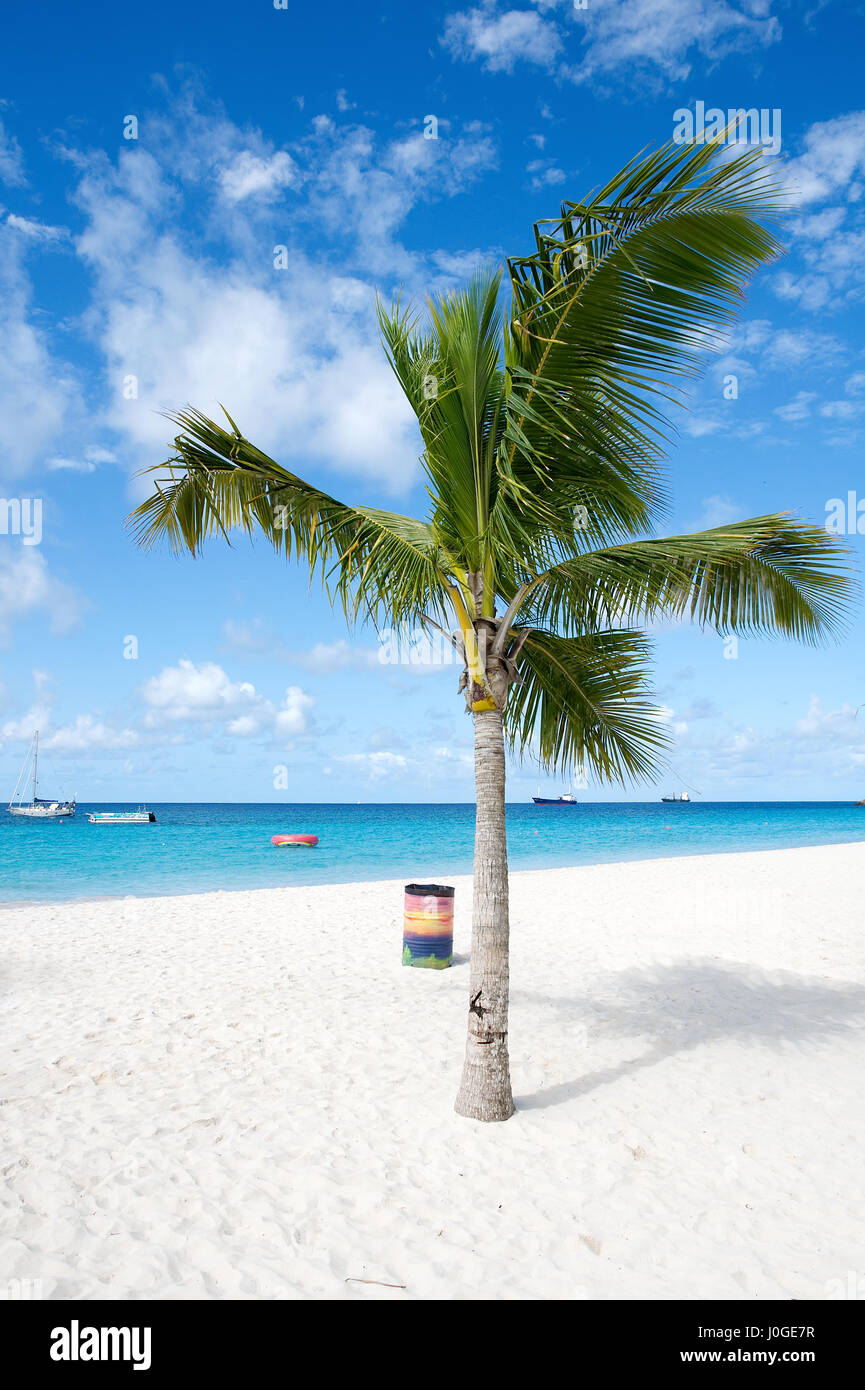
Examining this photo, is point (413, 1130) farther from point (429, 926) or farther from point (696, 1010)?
point (429, 926)

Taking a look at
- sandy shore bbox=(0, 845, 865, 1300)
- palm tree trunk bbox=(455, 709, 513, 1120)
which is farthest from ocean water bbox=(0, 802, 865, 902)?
palm tree trunk bbox=(455, 709, 513, 1120)

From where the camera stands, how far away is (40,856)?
33.7m

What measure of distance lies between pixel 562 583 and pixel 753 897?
11893 mm

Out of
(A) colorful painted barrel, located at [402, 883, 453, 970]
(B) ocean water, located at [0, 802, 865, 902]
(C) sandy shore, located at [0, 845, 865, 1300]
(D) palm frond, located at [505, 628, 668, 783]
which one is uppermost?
(D) palm frond, located at [505, 628, 668, 783]

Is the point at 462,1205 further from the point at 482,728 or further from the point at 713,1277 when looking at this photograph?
the point at 482,728

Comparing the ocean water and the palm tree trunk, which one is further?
the ocean water

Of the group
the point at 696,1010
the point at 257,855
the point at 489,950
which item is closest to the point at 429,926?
the point at 696,1010

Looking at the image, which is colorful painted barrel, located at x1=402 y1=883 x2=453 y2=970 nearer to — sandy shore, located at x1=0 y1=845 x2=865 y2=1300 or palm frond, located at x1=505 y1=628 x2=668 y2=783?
sandy shore, located at x1=0 y1=845 x2=865 y2=1300

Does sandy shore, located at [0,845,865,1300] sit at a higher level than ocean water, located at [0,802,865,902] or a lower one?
higher

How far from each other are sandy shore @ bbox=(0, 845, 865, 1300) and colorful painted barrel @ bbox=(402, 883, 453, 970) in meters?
0.34

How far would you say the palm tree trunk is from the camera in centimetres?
479

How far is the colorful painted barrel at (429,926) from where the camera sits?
8750mm

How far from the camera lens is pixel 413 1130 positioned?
15.3ft
